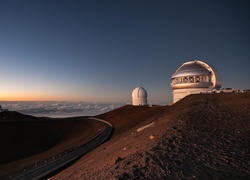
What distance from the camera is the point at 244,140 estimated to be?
41.9 feet

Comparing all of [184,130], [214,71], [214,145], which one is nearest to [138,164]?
[214,145]

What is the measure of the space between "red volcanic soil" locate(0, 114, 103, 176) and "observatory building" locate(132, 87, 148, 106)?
2266cm

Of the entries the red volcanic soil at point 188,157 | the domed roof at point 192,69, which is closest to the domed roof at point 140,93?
the domed roof at point 192,69

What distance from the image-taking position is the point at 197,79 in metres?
44.7

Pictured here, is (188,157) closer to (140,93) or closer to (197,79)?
(197,79)

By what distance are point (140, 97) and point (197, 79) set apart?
101ft

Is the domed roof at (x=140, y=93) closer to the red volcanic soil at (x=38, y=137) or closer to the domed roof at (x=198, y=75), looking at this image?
the red volcanic soil at (x=38, y=137)

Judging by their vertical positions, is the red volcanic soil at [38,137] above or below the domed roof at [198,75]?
below

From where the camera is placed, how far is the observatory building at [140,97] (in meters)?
73.4

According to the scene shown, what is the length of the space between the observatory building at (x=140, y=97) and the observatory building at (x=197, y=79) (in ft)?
87.7

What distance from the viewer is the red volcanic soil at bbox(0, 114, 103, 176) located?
36062 mm

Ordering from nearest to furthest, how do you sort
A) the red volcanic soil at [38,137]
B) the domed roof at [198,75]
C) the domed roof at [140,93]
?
the red volcanic soil at [38,137]
the domed roof at [198,75]
the domed roof at [140,93]

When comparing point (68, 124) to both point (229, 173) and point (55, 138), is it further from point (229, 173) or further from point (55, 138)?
point (229, 173)

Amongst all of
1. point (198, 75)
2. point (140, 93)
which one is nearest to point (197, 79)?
point (198, 75)
